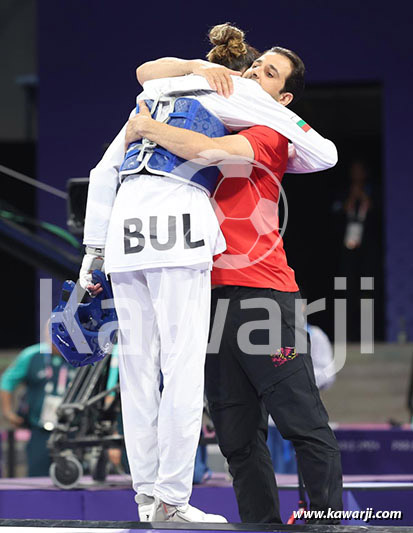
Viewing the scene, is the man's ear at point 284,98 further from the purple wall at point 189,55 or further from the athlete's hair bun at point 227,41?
the purple wall at point 189,55

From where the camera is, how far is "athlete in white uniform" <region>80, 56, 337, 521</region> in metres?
2.39

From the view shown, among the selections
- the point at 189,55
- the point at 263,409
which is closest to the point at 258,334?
the point at 263,409

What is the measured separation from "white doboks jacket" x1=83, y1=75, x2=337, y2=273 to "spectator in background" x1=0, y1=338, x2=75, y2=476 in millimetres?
3072

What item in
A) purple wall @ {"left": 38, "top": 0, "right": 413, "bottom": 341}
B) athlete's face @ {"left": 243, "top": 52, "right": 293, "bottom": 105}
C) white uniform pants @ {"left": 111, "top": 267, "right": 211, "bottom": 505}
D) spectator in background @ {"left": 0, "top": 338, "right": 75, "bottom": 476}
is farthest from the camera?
purple wall @ {"left": 38, "top": 0, "right": 413, "bottom": 341}

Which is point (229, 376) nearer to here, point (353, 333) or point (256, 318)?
point (256, 318)

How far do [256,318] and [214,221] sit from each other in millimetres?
303

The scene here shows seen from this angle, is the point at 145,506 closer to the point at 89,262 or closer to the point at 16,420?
the point at 89,262

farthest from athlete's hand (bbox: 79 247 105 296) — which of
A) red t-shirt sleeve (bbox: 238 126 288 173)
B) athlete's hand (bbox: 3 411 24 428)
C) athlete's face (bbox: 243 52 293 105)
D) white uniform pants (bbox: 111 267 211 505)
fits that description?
athlete's hand (bbox: 3 411 24 428)

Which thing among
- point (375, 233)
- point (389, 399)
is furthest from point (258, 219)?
point (375, 233)

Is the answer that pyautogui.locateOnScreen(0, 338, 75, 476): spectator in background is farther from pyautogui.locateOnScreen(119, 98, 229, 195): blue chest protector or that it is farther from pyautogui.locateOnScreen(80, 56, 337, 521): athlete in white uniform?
pyautogui.locateOnScreen(119, 98, 229, 195): blue chest protector

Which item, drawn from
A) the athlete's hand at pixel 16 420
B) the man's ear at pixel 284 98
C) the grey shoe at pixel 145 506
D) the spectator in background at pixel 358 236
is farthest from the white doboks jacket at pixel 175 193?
the spectator in background at pixel 358 236

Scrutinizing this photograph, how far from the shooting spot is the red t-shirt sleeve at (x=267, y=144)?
2.50 meters

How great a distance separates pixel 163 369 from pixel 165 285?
23cm

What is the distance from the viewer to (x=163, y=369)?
2.43 metres
